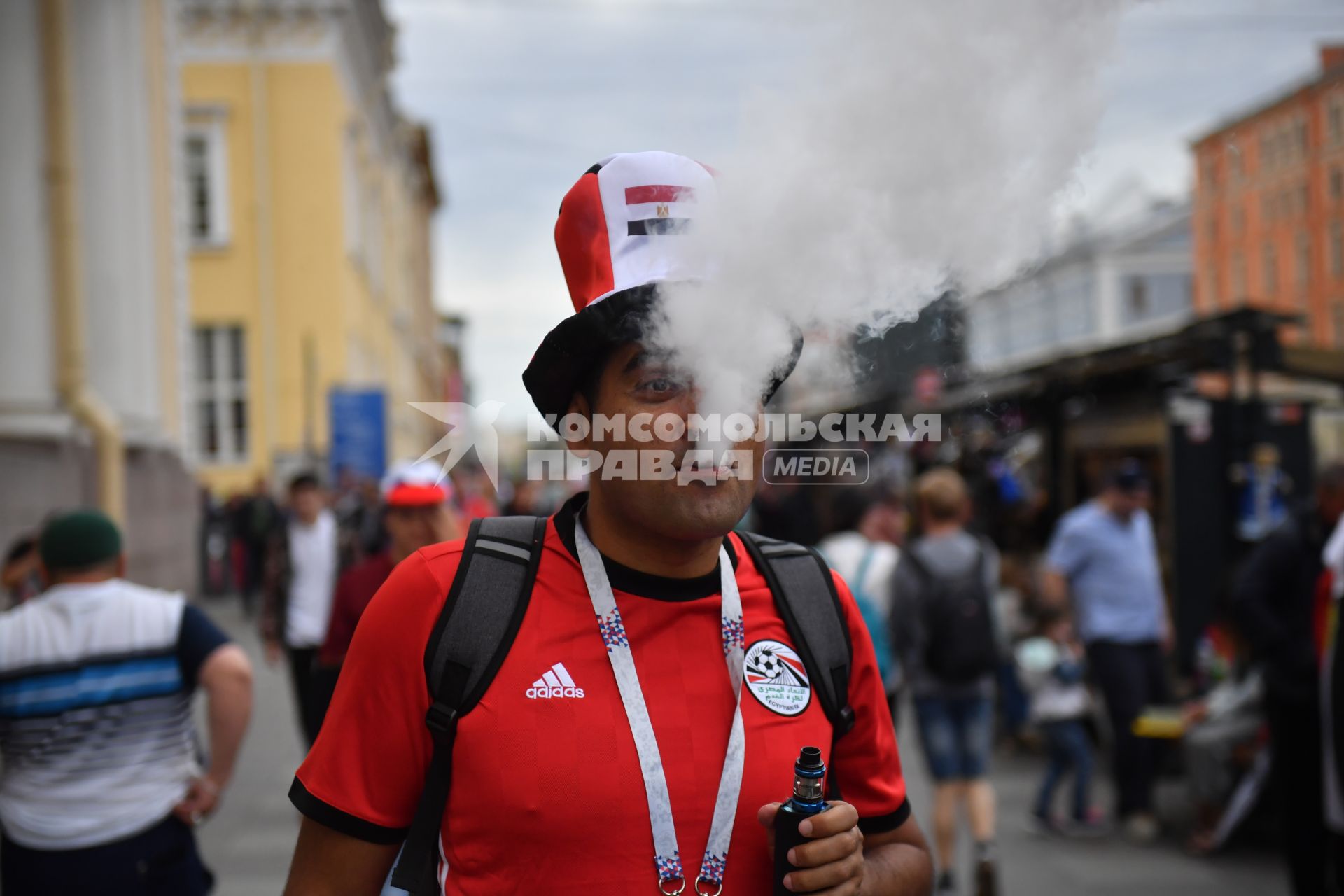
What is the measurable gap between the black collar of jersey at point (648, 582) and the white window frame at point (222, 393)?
70.3 ft

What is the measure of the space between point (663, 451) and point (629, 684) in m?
0.35

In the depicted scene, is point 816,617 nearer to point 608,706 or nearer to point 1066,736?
point 608,706

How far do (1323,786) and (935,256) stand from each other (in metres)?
4.11

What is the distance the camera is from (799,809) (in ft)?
4.95

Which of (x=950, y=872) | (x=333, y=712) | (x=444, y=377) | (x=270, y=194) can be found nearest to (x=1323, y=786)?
(x=950, y=872)

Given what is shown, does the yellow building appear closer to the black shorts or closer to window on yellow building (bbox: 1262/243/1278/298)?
window on yellow building (bbox: 1262/243/1278/298)

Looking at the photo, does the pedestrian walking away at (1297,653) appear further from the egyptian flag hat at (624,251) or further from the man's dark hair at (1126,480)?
the egyptian flag hat at (624,251)

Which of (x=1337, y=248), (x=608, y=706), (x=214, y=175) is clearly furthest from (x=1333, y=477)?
(x=214, y=175)

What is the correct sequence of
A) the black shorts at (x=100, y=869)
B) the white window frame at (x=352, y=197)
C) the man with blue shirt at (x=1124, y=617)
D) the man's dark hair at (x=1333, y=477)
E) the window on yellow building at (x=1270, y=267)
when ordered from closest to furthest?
the black shorts at (x=100, y=869)
the man's dark hair at (x=1333, y=477)
the man with blue shirt at (x=1124, y=617)
the window on yellow building at (x=1270, y=267)
the white window frame at (x=352, y=197)

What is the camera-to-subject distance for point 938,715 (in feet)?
17.7

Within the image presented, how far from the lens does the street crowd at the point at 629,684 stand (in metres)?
1.59

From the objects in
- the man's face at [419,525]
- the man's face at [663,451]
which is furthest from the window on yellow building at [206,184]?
the man's face at [663,451]

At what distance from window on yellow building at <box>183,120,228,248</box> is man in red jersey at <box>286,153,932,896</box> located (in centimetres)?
2184

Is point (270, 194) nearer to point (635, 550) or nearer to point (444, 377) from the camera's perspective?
point (635, 550)
